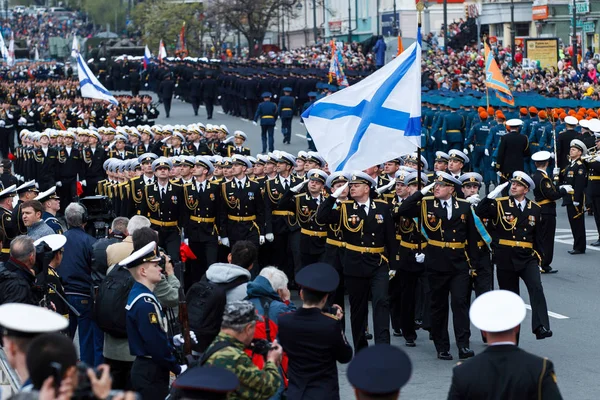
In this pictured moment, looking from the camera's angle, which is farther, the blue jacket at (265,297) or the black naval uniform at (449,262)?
the black naval uniform at (449,262)

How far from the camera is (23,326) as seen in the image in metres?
5.46

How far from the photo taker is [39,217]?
1226 centimetres

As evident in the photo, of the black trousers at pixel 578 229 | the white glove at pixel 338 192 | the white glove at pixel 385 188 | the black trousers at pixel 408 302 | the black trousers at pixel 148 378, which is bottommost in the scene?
the black trousers at pixel 578 229

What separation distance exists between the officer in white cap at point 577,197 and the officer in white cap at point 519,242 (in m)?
5.83

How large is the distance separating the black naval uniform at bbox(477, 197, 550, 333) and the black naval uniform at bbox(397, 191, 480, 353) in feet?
1.33

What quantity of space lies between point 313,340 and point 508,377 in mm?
1728

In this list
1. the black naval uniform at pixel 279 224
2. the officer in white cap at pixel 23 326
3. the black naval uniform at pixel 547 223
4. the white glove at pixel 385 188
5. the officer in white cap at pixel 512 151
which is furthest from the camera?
the officer in white cap at pixel 512 151

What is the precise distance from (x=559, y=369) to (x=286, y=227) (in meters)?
5.21

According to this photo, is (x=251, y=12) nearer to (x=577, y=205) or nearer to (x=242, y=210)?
(x=577, y=205)

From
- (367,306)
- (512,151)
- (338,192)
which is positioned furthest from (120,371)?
(512,151)

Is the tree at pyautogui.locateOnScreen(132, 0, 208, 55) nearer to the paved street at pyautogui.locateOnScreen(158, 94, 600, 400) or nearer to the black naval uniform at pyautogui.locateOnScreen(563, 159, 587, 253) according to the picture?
the black naval uniform at pyautogui.locateOnScreen(563, 159, 587, 253)

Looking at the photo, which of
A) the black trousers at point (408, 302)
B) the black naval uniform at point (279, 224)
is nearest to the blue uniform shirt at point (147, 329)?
the black trousers at point (408, 302)

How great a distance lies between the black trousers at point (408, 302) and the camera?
13008mm

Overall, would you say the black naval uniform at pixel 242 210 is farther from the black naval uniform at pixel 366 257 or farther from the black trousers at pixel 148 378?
the black trousers at pixel 148 378
